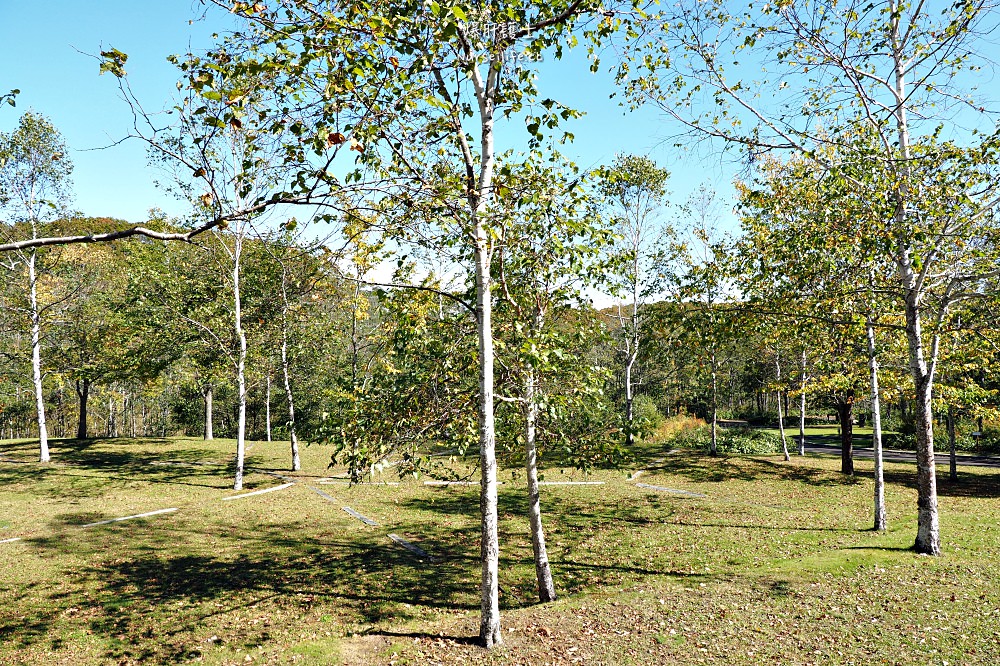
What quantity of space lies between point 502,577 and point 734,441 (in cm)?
2394

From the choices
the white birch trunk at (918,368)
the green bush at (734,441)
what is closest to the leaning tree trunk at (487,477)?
the white birch trunk at (918,368)

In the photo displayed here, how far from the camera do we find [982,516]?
15.6m

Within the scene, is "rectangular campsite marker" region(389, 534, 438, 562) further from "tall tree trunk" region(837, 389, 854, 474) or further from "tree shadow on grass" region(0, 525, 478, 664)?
"tall tree trunk" region(837, 389, 854, 474)

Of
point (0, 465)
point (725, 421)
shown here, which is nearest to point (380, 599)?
point (0, 465)

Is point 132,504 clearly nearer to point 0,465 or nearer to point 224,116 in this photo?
point 0,465

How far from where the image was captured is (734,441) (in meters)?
31.2

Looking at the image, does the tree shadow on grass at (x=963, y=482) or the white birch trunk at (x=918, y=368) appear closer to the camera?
the white birch trunk at (x=918, y=368)

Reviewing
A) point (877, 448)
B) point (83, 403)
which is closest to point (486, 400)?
point (877, 448)

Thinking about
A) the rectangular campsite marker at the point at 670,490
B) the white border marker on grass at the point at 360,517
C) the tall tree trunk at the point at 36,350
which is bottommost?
the rectangular campsite marker at the point at 670,490

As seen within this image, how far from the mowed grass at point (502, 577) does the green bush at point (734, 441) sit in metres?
8.93

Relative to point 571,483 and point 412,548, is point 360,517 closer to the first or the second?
point 412,548

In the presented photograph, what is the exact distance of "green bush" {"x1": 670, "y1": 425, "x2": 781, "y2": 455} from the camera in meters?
30.7

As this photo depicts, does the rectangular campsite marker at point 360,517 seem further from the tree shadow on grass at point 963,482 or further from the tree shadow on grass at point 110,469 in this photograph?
Answer: the tree shadow on grass at point 963,482

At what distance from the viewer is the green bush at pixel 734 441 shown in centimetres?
3070
